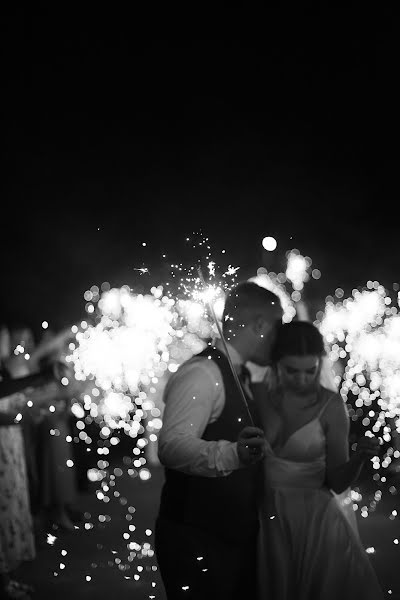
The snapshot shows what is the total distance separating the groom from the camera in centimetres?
420

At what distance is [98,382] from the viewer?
543 inches

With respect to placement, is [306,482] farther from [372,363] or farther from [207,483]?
[372,363]

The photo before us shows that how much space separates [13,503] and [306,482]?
3316 mm

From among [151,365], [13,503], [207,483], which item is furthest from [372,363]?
[207,483]

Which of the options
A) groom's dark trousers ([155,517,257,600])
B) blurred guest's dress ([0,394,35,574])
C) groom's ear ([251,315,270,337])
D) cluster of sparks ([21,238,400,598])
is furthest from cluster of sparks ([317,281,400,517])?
groom's dark trousers ([155,517,257,600])

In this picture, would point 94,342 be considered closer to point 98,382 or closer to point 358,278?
point 98,382

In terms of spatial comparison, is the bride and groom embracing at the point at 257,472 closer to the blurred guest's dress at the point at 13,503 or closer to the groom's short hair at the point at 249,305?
the groom's short hair at the point at 249,305

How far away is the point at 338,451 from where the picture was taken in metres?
5.36

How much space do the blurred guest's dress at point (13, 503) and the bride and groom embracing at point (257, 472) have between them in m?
2.91

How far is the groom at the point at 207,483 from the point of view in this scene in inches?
165

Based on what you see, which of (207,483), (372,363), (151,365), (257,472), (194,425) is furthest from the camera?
(151,365)

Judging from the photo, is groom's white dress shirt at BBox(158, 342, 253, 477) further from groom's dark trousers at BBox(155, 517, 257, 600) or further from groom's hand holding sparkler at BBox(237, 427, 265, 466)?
groom's dark trousers at BBox(155, 517, 257, 600)

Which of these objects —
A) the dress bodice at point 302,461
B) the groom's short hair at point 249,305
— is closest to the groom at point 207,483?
the groom's short hair at point 249,305

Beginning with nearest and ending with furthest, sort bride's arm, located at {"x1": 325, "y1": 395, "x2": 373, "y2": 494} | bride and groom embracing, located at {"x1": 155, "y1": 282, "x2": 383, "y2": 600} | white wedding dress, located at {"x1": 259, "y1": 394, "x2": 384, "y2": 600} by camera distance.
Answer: bride and groom embracing, located at {"x1": 155, "y1": 282, "x2": 383, "y2": 600} → white wedding dress, located at {"x1": 259, "y1": 394, "x2": 384, "y2": 600} → bride's arm, located at {"x1": 325, "y1": 395, "x2": 373, "y2": 494}
